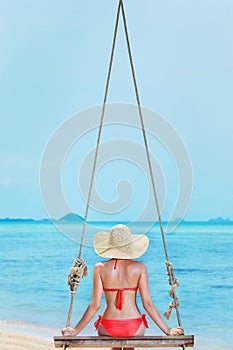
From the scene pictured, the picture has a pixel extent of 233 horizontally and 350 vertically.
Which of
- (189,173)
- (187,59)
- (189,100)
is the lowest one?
(189,173)

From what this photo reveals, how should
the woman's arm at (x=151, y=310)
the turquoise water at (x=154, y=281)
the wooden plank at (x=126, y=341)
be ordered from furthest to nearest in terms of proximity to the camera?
the turquoise water at (x=154, y=281)
the woman's arm at (x=151, y=310)
the wooden plank at (x=126, y=341)

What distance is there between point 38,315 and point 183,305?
2504 millimetres

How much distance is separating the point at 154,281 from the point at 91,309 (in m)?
10.0

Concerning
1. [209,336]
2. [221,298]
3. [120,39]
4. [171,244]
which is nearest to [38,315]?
[209,336]

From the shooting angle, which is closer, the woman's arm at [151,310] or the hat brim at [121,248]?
the woman's arm at [151,310]

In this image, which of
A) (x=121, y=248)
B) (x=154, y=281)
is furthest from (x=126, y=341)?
(x=154, y=281)

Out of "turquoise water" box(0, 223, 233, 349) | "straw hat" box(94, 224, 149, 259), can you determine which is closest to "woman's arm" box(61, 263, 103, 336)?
"straw hat" box(94, 224, 149, 259)

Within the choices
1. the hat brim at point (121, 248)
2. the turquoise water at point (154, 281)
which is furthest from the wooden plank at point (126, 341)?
the turquoise water at point (154, 281)

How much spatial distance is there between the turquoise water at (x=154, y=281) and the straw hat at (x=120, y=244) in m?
4.11

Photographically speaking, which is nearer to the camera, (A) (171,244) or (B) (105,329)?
(B) (105,329)

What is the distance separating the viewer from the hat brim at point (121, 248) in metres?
3.08

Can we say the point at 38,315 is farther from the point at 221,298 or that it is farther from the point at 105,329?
the point at 105,329

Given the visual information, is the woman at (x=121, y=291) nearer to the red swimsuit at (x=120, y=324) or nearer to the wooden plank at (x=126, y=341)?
the red swimsuit at (x=120, y=324)

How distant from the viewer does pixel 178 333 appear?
9.80ft
